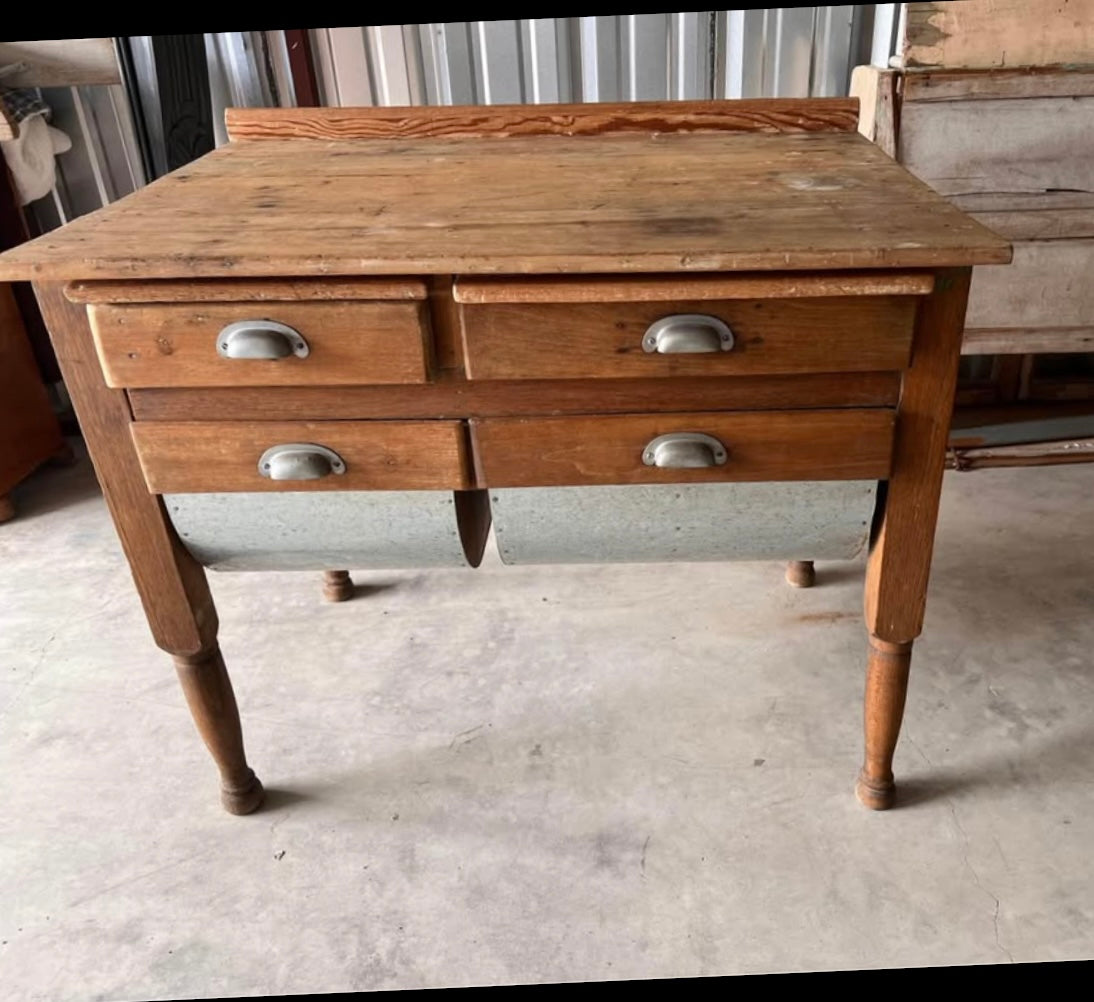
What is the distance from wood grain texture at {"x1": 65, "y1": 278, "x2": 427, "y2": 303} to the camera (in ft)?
3.74

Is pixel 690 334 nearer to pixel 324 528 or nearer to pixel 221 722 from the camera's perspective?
pixel 324 528

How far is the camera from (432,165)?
157 cm

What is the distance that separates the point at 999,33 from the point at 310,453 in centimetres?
183

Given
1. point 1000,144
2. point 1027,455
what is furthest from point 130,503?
point 1027,455

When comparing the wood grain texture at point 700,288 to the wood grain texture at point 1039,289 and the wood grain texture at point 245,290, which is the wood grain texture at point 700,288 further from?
the wood grain texture at point 1039,289

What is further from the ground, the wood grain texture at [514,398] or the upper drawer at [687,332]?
the upper drawer at [687,332]

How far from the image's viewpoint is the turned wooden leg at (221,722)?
→ 4.85 feet

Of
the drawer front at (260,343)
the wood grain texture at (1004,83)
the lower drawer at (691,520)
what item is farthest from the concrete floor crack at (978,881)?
the wood grain texture at (1004,83)

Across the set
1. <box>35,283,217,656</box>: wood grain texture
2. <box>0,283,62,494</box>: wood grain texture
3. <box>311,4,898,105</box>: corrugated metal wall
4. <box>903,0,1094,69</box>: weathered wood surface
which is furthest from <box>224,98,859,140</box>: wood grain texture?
<box>0,283,62,494</box>: wood grain texture

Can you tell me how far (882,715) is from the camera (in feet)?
4.79

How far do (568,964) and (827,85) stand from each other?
217cm

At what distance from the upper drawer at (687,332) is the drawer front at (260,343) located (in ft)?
0.31

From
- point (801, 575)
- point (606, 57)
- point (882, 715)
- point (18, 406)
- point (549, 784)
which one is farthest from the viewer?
point (18, 406)

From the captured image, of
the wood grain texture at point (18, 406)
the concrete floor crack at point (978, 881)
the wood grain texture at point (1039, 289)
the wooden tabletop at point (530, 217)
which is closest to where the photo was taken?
the wooden tabletop at point (530, 217)
